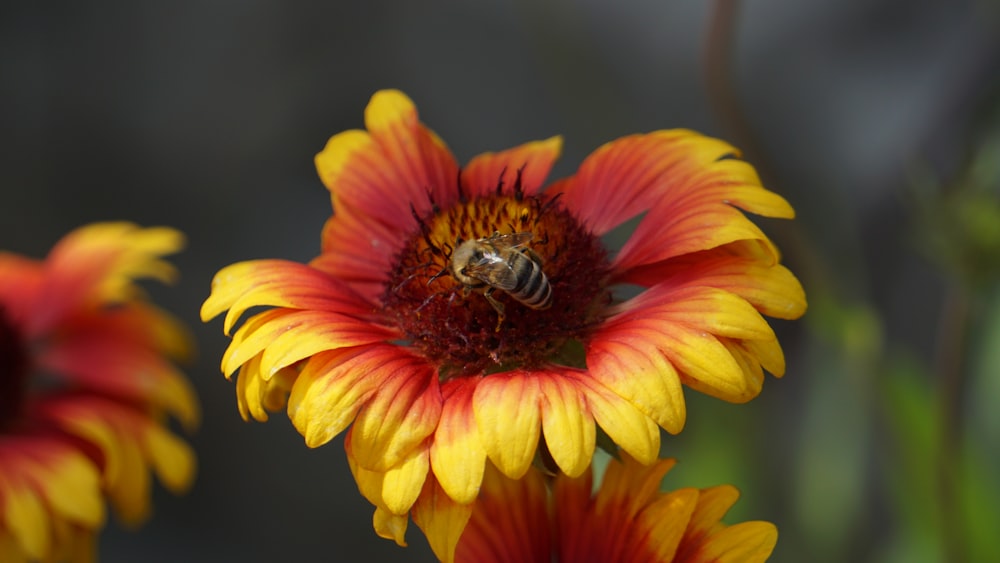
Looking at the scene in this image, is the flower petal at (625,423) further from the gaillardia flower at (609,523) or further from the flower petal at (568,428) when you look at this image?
the gaillardia flower at (609,523)

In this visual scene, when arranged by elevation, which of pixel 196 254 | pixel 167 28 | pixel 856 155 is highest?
pixel 167 28

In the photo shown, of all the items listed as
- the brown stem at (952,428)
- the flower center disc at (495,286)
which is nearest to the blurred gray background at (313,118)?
the brown stem at (952,428)

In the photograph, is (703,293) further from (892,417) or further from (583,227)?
(892,417)

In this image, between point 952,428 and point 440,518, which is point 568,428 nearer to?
point 440,518

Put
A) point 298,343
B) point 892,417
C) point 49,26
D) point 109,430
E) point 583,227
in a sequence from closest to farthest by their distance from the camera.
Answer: point 298,343 < point 583,227 < point 109,430 < point 892,417 < point 49,26

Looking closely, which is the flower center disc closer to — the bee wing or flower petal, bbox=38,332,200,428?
the bee wing

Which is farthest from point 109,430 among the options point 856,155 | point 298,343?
point 856,155

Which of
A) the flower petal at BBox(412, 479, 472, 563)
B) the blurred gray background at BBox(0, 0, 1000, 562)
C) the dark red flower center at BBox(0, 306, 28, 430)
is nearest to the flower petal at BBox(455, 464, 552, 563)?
the flower petal at BBox(412, 479, 472, 563)

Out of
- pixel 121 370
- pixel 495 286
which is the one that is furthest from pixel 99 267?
pixel 495 286
